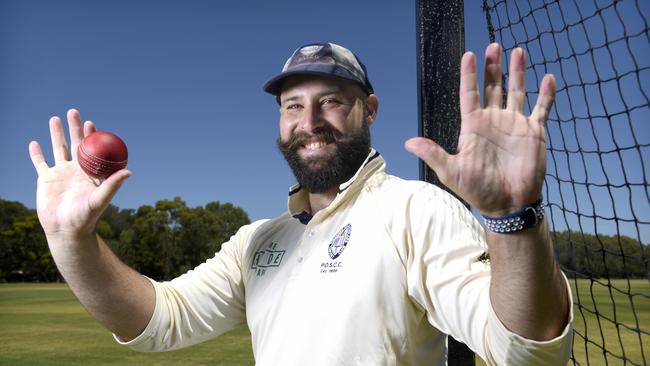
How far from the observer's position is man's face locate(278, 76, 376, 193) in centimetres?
246

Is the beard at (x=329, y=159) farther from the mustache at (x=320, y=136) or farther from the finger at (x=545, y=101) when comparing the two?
the finger at (x=545, y=101)

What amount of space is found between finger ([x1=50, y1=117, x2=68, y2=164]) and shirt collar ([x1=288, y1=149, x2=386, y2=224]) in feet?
3.21

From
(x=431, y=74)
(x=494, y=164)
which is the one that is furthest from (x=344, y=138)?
(x=494, y=164)

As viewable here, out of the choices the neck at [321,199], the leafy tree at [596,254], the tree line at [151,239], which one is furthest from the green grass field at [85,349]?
the tree line at [151,239]

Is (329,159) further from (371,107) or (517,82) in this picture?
(517,82)

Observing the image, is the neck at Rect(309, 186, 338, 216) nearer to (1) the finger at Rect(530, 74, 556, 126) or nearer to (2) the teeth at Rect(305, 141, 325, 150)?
(2) the teeth at Rect(305, 141, 325, 150)

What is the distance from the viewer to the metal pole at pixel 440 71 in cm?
267

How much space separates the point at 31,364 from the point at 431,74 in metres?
7.70

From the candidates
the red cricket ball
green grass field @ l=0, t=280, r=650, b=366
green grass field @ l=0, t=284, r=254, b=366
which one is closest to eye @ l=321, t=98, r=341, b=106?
the red cricket ball

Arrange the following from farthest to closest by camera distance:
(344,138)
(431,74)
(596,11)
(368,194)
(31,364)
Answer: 1. (31,364)
2. (596,11)
3. (431,74)
4. (344,138)
5. (368,194)

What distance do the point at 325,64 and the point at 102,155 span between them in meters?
0.96

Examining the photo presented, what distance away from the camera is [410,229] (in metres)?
1.98

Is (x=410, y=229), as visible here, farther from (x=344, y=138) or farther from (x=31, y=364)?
(x=31, y=364)

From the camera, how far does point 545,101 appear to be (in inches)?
57.7
